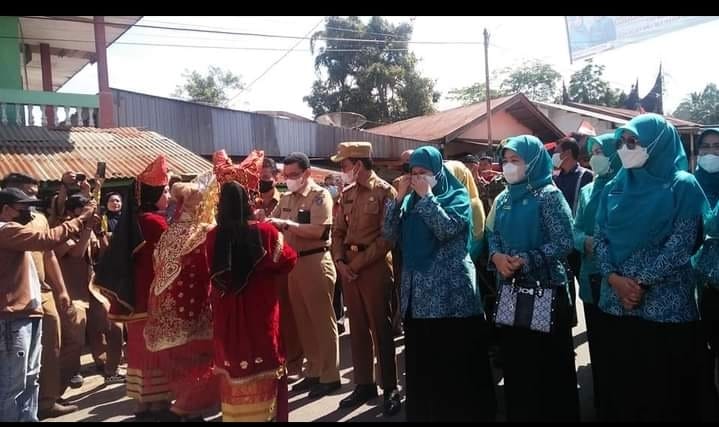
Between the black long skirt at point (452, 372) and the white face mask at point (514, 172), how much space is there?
0.89 meters

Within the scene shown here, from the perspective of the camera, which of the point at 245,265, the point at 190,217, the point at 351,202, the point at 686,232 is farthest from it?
the point at 351,202

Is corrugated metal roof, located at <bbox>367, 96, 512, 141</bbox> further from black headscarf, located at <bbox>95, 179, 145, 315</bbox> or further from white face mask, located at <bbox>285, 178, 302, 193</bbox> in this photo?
black headscarf, located at <bbox>95, 179, 145, 315</bbox>

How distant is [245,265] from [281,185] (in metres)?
6.62

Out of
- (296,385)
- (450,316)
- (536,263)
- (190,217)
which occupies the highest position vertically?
(190,217)

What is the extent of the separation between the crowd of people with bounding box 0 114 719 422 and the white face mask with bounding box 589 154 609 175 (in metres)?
0.01

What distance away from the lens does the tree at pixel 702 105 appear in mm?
40875

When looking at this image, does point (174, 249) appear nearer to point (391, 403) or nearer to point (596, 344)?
point (391, 403)

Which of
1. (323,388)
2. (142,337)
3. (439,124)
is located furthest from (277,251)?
(439,124)

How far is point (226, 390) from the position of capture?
11.1 feet

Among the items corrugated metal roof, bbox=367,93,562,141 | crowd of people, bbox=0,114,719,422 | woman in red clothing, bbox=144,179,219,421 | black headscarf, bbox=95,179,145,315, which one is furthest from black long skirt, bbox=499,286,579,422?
corrugated metal roof, bbox=367,93,562,141

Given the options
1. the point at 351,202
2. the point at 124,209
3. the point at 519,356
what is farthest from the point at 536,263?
the point at 124,209

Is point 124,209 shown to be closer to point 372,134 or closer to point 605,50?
point 372,134

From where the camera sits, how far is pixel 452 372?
3.41m

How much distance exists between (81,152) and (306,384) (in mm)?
7936
